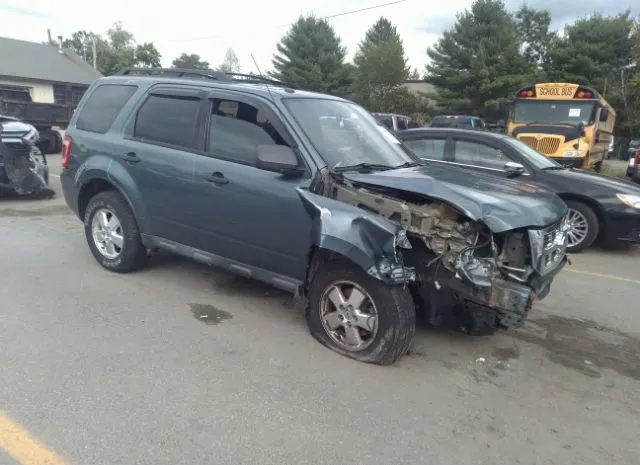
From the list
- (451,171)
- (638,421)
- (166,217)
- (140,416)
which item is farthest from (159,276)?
(638,421)

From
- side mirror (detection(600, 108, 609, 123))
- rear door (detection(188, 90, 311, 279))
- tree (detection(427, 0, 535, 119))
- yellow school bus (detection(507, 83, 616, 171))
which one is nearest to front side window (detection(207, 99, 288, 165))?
rear door (detection(188, 90, 311, 279))

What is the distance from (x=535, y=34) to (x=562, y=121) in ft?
122

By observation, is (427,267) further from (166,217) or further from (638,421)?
(166,217)

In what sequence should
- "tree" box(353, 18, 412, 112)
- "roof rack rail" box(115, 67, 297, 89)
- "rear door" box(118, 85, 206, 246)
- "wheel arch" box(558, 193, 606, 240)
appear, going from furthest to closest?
"tree" box(353, 18, 412, 112) → "wheel arch" box(558, 193, 606, 240) → "roof rack rail" box(115, 67, 297, 89) → "rear door" box(118, 85, 206, 246)

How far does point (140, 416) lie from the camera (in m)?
3.07

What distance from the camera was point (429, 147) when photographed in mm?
8133

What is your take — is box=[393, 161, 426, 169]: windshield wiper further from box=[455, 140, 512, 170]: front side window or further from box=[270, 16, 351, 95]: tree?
box=[270, 16, 351, 95]: tree

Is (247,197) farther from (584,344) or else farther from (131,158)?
(584,344)

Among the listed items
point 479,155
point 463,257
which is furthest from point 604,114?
point 463,257

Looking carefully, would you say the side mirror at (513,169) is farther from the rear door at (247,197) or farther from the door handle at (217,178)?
the door handle at (217,178)

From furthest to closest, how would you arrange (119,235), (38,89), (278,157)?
1. (38,89)
2. (119,235)
3. (278,157)

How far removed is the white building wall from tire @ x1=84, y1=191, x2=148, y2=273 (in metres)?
41.1

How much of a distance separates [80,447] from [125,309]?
194cm

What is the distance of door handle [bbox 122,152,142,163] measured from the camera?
Result: 506 centimetres
